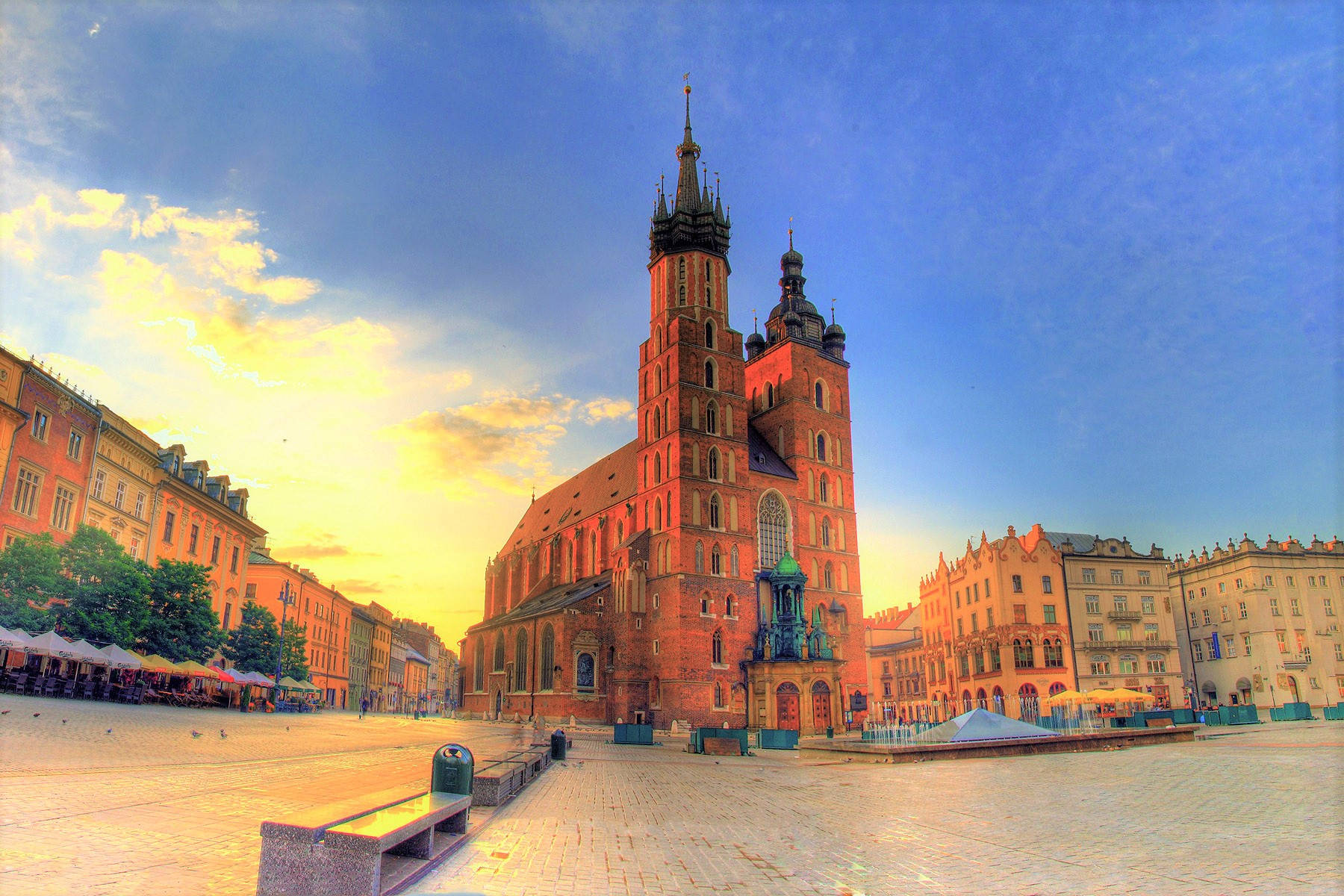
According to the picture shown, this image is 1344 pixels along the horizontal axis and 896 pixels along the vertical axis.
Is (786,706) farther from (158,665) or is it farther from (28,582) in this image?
(28,582)

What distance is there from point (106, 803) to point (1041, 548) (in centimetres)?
6163

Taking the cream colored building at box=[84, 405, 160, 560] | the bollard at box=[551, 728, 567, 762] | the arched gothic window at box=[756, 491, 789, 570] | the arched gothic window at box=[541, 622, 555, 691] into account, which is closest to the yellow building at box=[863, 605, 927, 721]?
the arched gothic window at box=[756, 491, 789, 570]

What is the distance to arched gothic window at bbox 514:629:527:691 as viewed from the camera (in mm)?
59844

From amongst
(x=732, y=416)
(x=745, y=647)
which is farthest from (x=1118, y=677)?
(x=732, y=416)

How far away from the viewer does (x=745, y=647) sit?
49.3 m

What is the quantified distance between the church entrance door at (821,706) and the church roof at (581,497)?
18301mm

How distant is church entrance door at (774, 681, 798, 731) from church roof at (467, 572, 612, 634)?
13911 millimetres

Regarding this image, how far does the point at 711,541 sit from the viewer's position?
50.3 metres

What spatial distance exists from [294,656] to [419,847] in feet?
192

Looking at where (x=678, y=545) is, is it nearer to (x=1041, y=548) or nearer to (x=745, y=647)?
(x=745, y=647)

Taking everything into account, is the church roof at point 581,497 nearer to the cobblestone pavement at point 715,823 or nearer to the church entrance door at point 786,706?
the church entrance door at point 786,706

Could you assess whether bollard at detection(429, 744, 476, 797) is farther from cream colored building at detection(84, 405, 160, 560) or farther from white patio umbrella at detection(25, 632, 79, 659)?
cream colored building at detection(84, 405, 160, 560)

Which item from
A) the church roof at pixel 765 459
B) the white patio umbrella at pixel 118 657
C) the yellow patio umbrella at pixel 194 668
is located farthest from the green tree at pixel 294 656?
the church roof at pixel 765 459

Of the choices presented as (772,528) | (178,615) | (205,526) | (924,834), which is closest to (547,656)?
(772,528)
